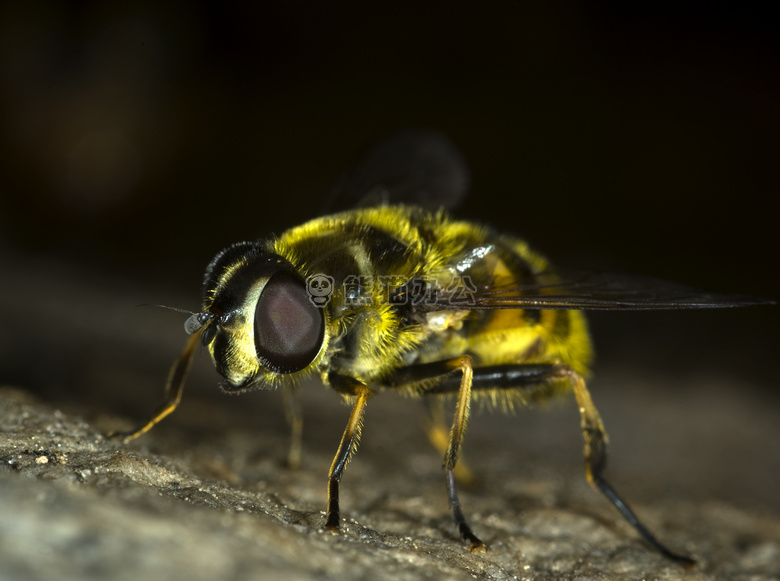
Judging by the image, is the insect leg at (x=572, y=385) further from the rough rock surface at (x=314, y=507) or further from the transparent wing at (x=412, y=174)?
the transparent wing at (x=412, y=174)

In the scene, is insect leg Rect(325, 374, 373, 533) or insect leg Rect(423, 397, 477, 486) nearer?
insect leg Rect(325, 374, 373, 533)

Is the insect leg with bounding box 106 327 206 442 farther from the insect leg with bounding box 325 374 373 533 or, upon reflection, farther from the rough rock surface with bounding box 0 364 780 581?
the insect leg with bounding box 325 374 373 533

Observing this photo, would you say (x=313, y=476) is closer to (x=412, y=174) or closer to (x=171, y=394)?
(x=171, y=394)

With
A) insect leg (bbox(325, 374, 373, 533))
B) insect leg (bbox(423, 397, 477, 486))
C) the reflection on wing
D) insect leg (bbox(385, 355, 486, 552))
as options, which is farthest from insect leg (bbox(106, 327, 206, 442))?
insect leg (bbox(423, 397, 477, 486))

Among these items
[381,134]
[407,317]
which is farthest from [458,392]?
[381,134]

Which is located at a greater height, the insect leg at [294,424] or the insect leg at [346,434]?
the insect leg at [346,434]

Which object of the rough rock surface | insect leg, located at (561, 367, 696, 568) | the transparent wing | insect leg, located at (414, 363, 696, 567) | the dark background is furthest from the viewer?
the dark background

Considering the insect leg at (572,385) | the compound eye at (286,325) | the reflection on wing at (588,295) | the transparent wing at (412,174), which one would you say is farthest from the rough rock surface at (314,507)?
the transparent wing at (412,174)
